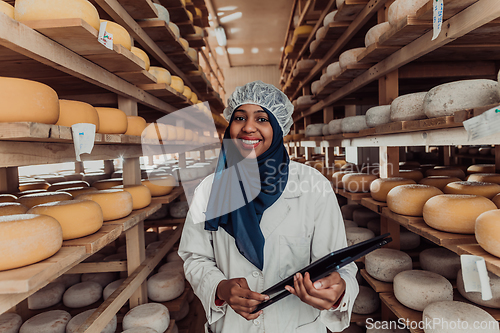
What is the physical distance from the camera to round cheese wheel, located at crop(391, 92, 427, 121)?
4.84 feet

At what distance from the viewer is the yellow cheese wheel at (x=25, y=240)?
2.84ft

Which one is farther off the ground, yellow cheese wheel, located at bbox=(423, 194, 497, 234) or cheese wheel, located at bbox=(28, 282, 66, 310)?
yellow cheese wheel, located at bbox=(423, 194, 497, 234)

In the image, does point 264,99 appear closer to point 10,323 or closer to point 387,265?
point 387,265

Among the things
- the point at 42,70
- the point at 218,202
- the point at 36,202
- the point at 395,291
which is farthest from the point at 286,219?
the point at 42,70

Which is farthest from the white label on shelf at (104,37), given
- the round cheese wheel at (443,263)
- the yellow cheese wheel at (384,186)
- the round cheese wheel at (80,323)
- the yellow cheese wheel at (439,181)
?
the round cheese wheel at (443,263)

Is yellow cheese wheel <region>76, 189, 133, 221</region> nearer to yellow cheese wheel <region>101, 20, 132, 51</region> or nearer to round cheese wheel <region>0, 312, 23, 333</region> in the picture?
yellow cheese wheel <region>101, 20, 132, 51</region>

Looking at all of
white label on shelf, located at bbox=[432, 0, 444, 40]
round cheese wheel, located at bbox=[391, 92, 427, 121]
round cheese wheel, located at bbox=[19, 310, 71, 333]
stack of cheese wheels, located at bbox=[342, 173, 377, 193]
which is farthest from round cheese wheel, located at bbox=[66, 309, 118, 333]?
white label on shelf, located at bbox=[432, 0, 444, 40]

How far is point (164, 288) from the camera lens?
7.34 ft

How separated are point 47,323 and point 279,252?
1.57m

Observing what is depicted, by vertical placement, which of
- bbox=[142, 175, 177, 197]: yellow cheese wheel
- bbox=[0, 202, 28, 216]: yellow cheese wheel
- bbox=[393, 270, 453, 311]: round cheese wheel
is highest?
bbox=[0, 202, 28, 216]: yellow cheese wheel

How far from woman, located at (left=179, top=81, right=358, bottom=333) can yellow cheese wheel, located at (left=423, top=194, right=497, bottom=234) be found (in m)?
0.52

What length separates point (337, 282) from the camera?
1.02m

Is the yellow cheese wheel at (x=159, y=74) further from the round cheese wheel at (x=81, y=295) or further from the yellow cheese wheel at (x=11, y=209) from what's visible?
the round cheese wheel at (x=81, y=295)

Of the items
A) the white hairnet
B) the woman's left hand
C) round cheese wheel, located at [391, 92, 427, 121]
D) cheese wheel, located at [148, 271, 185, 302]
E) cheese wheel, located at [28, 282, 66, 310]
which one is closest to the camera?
the woman's left hand
